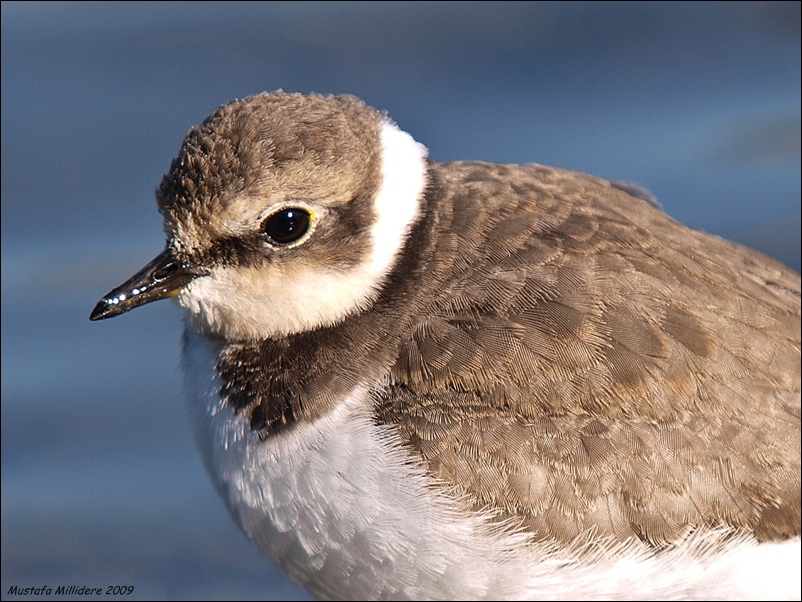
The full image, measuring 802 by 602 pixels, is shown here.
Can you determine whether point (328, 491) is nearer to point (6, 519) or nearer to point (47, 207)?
point (6, 519)

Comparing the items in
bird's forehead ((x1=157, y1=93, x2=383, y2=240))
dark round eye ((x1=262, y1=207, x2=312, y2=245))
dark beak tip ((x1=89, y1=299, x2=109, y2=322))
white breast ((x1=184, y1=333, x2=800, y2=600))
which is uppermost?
bird's forehead ((x1=157, y1=93, x2=383, y2=240))

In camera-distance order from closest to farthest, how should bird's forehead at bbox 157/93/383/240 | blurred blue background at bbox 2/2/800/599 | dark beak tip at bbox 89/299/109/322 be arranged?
bird's forehead at bbox 157/93/383/240
dark beak tip at bbox 89/299/109/322
blurred blue background at bbox 2/2/800/599

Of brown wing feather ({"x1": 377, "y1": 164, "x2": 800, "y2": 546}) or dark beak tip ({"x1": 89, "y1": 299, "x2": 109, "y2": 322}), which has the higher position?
dark beak tip ({"x1": 89, "y1": 299, "x2": 109, "y2": 322})


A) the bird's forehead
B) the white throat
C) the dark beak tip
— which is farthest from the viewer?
the dark beak tip

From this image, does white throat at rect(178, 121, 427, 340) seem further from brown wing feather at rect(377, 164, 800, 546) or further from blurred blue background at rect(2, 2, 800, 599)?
blurred blue background at rect(2, 2, 800, 599)

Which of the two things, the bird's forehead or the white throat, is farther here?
the white throat

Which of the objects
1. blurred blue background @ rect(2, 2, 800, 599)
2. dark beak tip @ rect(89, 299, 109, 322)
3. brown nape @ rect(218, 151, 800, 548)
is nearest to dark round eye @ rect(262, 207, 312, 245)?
brown nape @ rect(218, 151, 800, 548)

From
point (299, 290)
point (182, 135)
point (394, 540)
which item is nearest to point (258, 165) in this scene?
point (299, 290)
